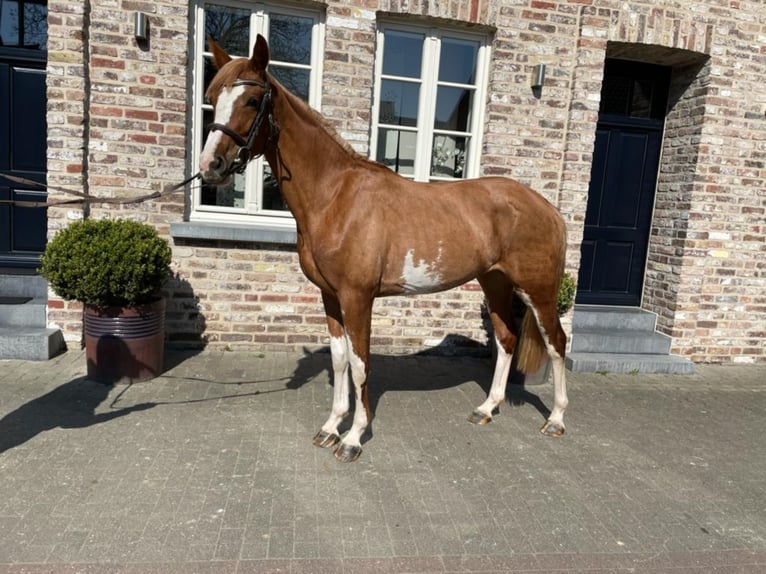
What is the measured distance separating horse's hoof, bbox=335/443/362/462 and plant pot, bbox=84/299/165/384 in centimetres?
217

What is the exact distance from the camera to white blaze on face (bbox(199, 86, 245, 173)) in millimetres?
3068

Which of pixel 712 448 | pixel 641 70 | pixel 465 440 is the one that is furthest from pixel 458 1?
pixel 712 448

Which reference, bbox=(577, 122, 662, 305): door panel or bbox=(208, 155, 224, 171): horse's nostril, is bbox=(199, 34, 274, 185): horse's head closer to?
bbox=(208, 155, 224, 171): horse's nostril

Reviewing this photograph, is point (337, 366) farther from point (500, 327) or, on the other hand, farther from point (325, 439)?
point (500, 327)

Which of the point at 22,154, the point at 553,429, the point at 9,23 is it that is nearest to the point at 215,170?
the point at 553,429

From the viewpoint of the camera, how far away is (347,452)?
361cm

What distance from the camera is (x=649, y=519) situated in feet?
10.2

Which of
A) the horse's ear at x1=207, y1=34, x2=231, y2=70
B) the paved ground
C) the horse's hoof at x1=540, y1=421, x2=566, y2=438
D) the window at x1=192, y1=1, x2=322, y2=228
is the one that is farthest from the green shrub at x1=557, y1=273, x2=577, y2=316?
the horse's ear at x1=207, y1=34, x2=231, y2=70

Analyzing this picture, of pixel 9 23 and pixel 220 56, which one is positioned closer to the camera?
pixel 220 56

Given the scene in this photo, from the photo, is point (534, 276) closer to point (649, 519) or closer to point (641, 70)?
point (649, 519)

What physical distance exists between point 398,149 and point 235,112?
10.3ft

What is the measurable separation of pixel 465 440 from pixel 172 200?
361 centimetres

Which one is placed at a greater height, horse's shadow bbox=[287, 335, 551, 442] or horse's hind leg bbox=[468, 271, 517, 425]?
horse's hind leg bbox=[468, 271, 517, 425]

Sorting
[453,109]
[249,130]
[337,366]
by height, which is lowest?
[337,366]
